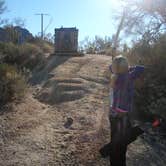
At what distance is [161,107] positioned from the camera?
8336 millimetres

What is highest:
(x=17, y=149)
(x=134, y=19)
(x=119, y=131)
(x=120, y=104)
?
(x=134, y=19)

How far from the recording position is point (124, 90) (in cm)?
516

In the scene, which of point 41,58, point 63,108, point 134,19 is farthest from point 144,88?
point 134,19

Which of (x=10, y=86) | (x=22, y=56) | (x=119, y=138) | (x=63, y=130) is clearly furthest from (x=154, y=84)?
(x=22, y=56)

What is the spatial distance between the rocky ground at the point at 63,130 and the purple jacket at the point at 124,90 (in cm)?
118

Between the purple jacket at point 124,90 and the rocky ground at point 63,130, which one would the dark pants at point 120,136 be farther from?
the rocky ground at point 63,130

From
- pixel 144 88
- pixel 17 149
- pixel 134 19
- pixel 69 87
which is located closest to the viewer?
pixel 17 149

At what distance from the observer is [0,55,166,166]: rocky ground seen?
612 centimetres

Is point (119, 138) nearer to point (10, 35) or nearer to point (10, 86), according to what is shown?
point (10, 86)

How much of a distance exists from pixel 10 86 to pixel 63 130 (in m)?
2.27

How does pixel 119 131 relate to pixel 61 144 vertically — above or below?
above

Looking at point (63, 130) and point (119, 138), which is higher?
point (119, 138)

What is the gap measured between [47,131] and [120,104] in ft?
8.53

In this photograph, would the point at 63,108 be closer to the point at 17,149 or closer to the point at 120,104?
the point at 17,149
